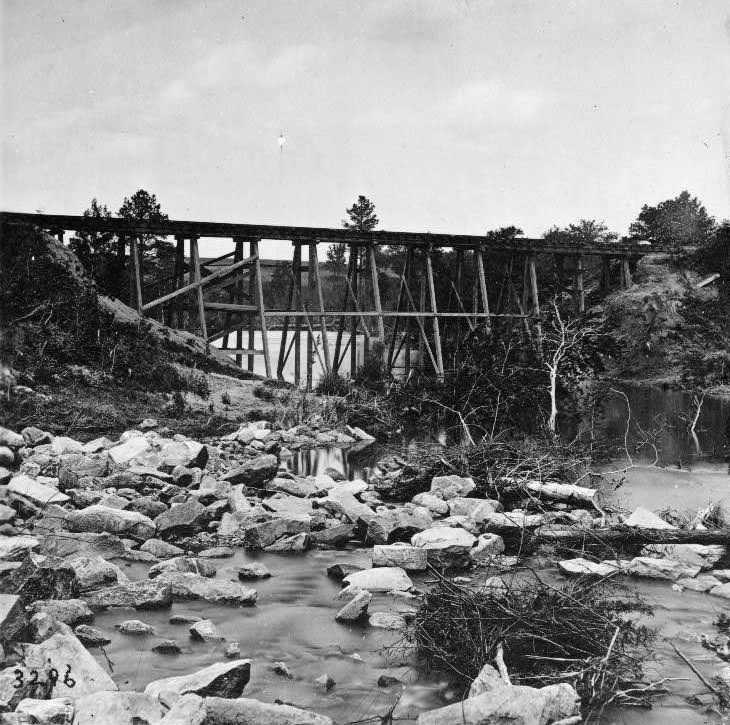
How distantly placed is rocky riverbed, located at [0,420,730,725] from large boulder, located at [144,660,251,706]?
1cm

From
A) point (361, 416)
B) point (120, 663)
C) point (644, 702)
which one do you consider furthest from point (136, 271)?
point (644, 702)

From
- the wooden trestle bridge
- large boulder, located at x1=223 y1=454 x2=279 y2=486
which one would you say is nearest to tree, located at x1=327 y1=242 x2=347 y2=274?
the wooden trestle bridge

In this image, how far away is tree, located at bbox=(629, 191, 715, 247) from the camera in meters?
29.1

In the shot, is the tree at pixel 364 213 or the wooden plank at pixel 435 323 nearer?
the wooden plank at pixel 435 323

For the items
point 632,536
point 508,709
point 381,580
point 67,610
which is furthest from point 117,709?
point 632,536

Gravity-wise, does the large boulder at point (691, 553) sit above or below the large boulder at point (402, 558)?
below

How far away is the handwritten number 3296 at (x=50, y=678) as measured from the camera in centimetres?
350

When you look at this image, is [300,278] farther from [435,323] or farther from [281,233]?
[435,323]

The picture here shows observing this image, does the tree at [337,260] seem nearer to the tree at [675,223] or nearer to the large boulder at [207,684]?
the tree at [675,223]

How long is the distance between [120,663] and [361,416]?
11.0 metres

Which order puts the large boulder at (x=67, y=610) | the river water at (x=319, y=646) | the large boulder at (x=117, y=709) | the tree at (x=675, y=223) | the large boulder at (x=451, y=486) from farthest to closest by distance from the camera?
the tree at (x=675, y=223) < the large boulder at (x=451, y=486) < the large boulder at (x=67, y=610) < the river water at (x=319, y=646) < the large boulder at (x=117, y=709)

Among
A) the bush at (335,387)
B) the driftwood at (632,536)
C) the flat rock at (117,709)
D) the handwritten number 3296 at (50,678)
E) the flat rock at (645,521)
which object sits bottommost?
the driftwood at (632,536)

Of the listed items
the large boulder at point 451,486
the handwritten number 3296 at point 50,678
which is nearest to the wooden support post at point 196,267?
the large boulder at point 451,486

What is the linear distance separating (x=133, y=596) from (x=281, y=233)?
595 inches
